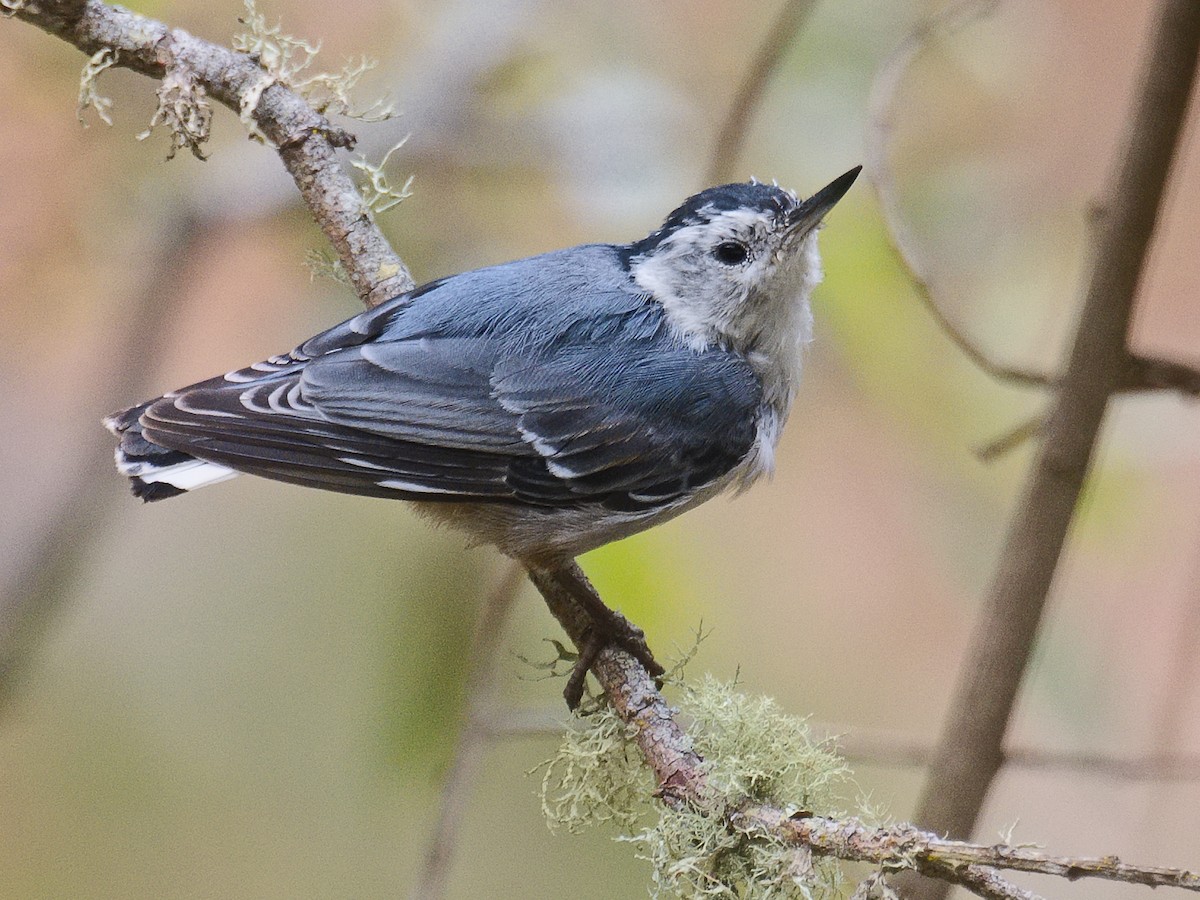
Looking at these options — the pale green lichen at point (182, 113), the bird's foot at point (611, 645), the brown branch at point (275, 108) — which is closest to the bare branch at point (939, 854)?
the bird's foot at point (611, 645)

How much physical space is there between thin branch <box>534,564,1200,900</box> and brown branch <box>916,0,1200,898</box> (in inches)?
17.0

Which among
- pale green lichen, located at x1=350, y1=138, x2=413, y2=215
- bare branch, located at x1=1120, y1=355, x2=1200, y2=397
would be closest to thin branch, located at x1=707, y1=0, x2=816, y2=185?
pale green lichen, located at x1=350, y1=138, x2=413, y2=215

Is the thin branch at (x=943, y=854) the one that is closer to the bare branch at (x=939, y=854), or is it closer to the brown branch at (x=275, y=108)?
the bare branch at (x=939, y=854)

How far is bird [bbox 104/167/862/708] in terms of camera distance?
1.94m

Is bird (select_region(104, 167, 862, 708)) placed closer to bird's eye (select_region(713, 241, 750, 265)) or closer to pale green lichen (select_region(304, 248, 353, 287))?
bird's eye (select_region(713, 241, 750, 265))

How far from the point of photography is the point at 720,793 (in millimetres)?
1414

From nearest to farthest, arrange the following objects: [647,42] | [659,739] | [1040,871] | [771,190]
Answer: [1040,871] < [659,739] < [771,190] < [647,42]

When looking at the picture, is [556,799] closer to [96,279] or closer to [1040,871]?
[1040,871]

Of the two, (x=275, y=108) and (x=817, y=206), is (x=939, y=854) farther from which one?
(x=275, y=108)

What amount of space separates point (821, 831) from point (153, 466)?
124 centimetres

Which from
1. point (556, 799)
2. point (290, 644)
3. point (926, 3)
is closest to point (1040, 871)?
point (556, 799)

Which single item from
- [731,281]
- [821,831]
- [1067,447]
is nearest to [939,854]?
[821,831]

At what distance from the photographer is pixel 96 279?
2.77 m

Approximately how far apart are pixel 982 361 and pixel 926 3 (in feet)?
3.29
